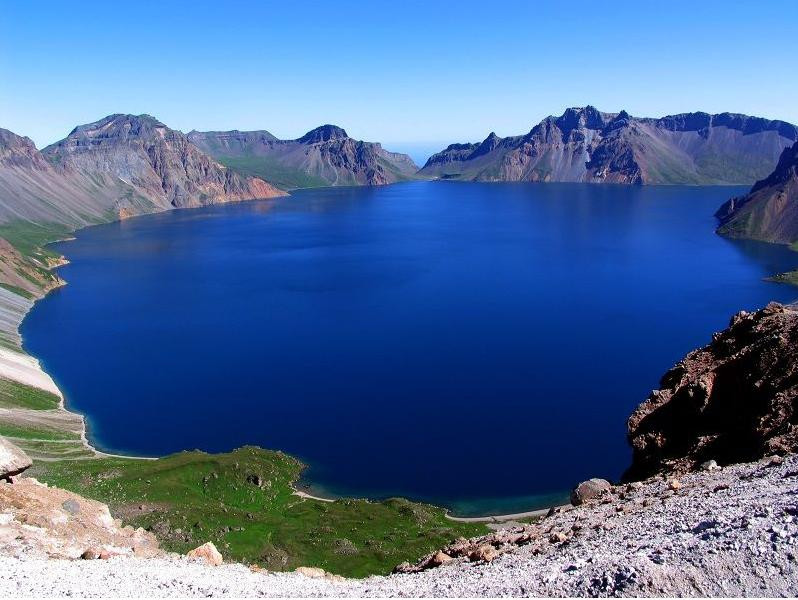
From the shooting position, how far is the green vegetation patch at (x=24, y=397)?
88.6 meters

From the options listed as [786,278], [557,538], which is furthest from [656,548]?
[786,278]

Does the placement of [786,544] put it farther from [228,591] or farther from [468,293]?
[468,293]

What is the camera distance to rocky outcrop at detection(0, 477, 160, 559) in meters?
22.6

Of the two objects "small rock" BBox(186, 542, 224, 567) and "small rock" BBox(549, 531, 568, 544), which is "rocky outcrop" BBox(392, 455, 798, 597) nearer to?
"small rock" BBox(549, 531, 568, 544)

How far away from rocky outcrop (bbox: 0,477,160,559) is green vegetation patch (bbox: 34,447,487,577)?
74.4 feet

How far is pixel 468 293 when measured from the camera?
157m

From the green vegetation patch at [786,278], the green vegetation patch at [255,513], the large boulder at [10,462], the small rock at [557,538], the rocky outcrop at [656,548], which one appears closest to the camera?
the rocky outcrop at [656,548]

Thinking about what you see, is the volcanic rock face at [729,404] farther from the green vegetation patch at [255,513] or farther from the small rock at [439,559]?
the green vegetation patch at [255,513]

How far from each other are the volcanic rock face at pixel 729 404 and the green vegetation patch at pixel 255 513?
83.8 feet

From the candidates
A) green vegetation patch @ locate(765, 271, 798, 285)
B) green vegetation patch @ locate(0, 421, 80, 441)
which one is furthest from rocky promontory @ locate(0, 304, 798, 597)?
green vegetation patch @ locate(765, 271, 798, 285)

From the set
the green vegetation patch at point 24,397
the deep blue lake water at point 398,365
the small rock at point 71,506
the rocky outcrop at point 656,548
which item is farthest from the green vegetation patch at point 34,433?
the rocky outcrop at point 656,548

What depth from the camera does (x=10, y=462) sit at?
97.1 ft

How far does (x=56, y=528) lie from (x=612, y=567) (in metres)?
22.2

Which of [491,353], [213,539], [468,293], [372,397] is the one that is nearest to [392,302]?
[468,293]
